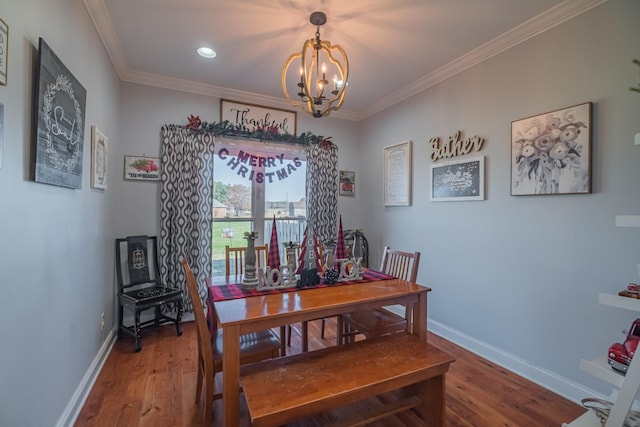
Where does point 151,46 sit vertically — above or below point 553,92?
above

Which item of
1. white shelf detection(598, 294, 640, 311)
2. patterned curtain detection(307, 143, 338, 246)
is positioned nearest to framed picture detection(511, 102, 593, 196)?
white shelf detection(598, 294, 640, 311)

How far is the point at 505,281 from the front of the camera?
250 centimetres

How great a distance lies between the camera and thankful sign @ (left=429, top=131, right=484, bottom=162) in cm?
273

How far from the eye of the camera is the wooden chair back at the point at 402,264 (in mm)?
2443

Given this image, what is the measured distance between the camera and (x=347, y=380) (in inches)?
58.7

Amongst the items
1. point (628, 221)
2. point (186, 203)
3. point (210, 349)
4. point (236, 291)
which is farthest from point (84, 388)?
point (628, 221)

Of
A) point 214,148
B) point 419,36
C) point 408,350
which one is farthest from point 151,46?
point 408,350

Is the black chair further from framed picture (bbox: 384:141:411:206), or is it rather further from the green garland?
framed picture (bbox: 384:141:411:206)

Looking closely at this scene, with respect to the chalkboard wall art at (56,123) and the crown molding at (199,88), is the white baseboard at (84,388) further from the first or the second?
the crown molding at (199,88)

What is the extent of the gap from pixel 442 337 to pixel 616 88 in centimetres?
251

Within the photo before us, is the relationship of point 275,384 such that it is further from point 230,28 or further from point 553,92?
point 553,92

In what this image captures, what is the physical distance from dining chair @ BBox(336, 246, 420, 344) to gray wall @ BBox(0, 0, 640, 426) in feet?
2.29

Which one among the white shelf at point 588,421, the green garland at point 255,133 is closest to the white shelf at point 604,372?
the white shelf at point 588,421

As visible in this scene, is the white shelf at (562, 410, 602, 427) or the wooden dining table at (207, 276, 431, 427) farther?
the wooden dining table at (207, 276, 431, 427)
